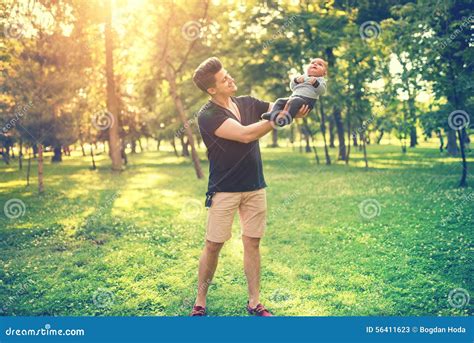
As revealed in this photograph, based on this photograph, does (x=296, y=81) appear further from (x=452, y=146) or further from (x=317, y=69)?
(x=452, y=146)

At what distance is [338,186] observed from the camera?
15609 millimetres

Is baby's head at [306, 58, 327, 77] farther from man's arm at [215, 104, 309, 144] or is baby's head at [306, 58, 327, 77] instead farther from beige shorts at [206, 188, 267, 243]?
beige shorts at [206, 188, 267, 243]

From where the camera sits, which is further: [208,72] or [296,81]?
[208,72]

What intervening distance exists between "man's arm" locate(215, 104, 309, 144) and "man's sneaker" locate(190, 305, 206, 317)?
1.98 m

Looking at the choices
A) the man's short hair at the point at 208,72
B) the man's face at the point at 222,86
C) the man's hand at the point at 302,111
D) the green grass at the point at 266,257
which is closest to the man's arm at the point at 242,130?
the man's hand at the point at 302,111

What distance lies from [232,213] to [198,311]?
1185 millimetres

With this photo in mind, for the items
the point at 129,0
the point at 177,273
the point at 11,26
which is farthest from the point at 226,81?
the point at 129,0

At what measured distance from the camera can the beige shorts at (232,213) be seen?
4.40 metres

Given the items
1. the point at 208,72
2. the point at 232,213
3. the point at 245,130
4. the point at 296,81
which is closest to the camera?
the point at 245,130

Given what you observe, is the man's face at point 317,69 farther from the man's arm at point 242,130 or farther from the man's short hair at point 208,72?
the man's short hair at point 208,72

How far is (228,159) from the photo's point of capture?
4320 millimetres

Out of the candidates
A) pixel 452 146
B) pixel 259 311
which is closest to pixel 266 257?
pixel 259 311

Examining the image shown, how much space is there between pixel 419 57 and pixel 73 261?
11.6 meters

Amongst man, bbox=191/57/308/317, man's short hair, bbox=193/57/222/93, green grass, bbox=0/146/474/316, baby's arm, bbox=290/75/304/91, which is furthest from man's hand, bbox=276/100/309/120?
green grass, bbox=0/146/474/316
